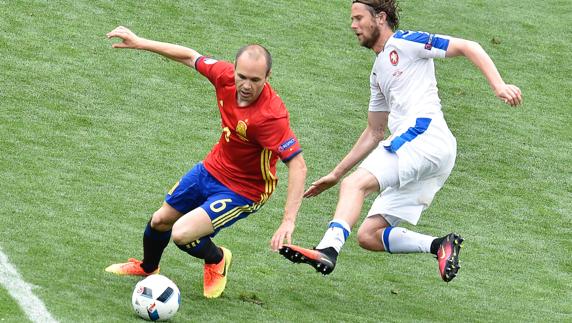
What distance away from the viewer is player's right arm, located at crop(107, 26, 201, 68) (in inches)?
310

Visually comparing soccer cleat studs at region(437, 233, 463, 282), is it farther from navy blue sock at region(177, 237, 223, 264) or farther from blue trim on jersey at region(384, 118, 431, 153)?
navy blue sock at region(177, 237, 223, 264)

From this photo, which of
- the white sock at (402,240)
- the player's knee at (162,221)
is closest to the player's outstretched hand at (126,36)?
the player's knee at (162,221)

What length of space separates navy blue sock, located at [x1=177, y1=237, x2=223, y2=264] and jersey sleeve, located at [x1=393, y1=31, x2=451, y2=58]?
6.65 ft

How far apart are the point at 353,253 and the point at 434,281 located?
2.79 feet

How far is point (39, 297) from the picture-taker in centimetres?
736

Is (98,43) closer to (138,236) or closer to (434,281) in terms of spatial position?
(138,236)

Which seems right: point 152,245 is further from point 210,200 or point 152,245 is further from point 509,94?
point 509,94

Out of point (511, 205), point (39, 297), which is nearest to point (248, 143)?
point (39, 297)

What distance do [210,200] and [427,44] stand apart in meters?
1.94

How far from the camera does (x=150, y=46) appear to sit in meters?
7.92

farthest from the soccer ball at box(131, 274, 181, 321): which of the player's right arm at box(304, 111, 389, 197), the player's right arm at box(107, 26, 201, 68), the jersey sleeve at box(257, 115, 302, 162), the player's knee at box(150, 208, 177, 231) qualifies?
the player's right arm at box(304, 111, 389, 197)

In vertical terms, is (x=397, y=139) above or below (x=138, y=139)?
above

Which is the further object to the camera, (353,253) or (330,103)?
(330,103)

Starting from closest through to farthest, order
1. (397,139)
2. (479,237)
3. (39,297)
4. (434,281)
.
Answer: (39,297)
(397,139)
(434,281)
(479,237)
